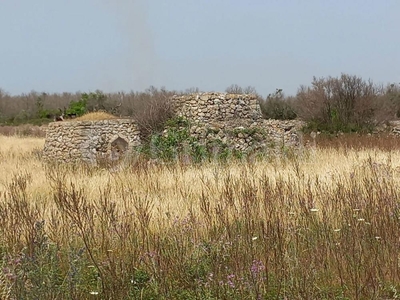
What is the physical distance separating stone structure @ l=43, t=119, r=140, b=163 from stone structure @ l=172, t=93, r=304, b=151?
170 centimetres

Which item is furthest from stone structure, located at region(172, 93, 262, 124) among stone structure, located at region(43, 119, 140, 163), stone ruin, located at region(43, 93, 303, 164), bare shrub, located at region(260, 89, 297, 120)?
bare shrub, located at region(260, 89, 297, 120)

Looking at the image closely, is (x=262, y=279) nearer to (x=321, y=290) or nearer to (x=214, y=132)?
(x=321, y=290)

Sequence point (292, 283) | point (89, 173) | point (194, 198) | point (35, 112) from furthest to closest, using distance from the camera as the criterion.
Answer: point (35, 112), point (89, 173), point (194, 198), point (292, 283)

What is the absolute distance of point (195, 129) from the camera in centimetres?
1312

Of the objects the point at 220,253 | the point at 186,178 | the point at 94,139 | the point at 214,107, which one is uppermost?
the point at 214,107

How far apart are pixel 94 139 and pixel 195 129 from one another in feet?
10.4

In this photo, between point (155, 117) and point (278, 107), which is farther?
point (278, 107)

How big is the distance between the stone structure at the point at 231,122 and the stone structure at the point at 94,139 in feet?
5.57

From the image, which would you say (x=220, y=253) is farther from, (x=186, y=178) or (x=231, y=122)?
(x=231, y=122)

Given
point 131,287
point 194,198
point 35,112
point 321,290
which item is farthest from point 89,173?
point 35,112

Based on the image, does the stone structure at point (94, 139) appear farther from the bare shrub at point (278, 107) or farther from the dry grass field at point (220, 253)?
the bare shrub at point (278, 107)

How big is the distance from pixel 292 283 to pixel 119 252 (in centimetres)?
163

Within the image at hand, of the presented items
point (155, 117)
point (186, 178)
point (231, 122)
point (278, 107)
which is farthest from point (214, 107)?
point (278, 107)

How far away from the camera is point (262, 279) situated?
330 cm
